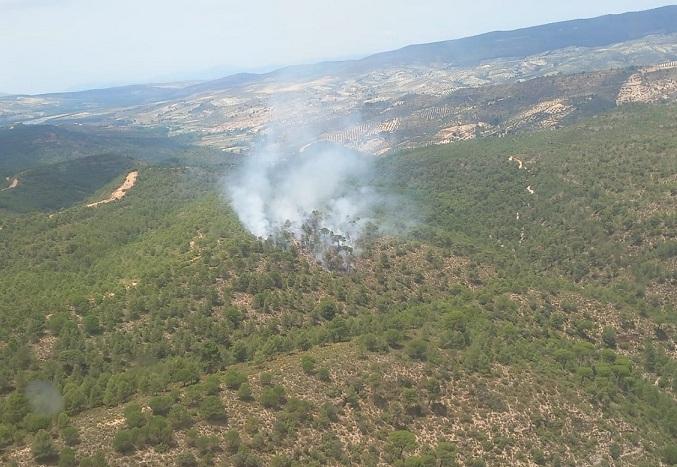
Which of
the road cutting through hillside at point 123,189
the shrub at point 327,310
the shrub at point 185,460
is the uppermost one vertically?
the road cutting through hillside at point 123,189

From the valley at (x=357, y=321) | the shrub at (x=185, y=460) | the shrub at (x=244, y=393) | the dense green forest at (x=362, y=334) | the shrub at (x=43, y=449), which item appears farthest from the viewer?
the shrub at (x=244, y=393)

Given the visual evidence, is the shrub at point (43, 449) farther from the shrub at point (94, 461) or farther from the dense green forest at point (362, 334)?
the shrub at point (94, 461)

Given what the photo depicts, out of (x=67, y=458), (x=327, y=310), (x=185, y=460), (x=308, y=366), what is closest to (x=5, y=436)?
(x=67, y=458)

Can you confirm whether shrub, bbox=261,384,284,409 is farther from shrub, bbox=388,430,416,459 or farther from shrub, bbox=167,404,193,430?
shrub, bbox=388,430,416,459

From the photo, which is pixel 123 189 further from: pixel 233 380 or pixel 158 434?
pixel 158 434

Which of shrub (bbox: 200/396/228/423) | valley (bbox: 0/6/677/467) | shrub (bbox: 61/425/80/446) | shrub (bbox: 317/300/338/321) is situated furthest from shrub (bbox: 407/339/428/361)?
shrub (bbox: 61/425/80/446)

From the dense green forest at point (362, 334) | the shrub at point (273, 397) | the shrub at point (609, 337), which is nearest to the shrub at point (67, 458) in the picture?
the dense green forest at point (362, 334)
